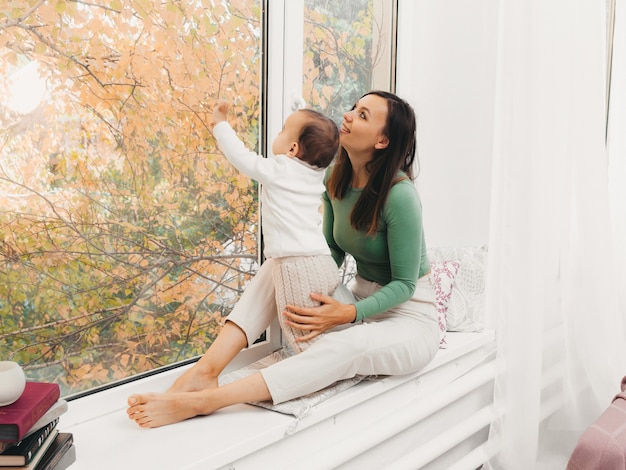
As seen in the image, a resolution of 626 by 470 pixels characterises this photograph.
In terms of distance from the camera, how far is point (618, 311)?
79.4 inches

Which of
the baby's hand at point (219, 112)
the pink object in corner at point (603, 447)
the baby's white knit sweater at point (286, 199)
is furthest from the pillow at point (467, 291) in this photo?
the baby's hand at point (219, 112)

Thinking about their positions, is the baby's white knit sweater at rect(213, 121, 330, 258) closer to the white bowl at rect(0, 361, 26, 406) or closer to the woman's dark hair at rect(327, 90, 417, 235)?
the woman's dark hair at rect(327, 90, 417, 235)

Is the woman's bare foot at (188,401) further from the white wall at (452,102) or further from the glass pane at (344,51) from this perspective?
the white wall at (452,102)

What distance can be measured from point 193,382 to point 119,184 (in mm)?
461

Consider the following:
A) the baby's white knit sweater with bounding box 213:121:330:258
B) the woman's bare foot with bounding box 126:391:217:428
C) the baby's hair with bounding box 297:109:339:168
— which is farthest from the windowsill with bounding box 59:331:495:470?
the baby's hair with bounding box 297:109:339:168

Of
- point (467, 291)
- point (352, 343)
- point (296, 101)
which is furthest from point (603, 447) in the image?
point (296, 101)

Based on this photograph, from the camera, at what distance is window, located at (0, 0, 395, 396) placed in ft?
3.82

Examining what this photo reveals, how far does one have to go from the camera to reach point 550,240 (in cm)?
183

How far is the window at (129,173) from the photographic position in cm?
116

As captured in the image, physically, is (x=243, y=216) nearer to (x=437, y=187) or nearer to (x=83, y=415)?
(x=83, y=415)

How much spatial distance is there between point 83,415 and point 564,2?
170 centimetres

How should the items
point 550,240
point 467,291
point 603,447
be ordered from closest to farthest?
point 603,447
point 550,240
point 467,291

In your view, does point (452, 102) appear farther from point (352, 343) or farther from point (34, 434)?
point (34, 434)

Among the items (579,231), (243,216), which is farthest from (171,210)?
A: (579,231)
